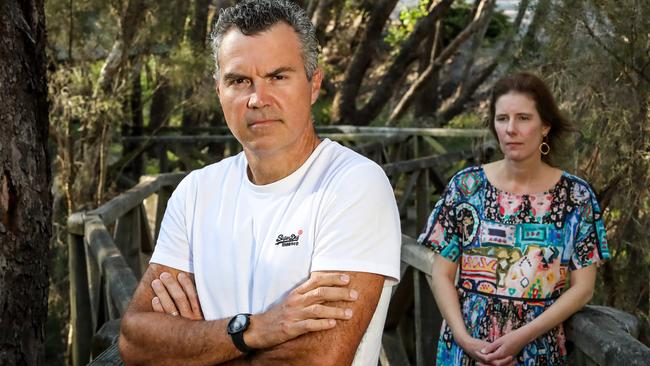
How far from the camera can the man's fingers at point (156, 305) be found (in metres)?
2.26

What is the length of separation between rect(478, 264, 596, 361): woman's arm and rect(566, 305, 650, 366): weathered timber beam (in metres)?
0.04

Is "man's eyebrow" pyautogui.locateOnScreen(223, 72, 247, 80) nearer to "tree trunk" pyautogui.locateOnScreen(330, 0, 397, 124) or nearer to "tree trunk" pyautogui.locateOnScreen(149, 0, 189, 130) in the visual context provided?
"tree trunk" pyautogui.locateOnScreen(149, 0, 189, 130)

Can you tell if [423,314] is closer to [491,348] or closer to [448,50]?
[491,348]

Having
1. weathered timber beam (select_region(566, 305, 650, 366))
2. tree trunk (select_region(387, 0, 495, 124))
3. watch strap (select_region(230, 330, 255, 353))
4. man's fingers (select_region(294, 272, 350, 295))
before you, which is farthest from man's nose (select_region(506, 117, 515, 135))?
tree trunk (select_region(387, 0, 495, 124))

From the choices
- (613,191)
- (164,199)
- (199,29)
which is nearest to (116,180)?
(199,29)

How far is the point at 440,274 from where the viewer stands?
3.12 meters

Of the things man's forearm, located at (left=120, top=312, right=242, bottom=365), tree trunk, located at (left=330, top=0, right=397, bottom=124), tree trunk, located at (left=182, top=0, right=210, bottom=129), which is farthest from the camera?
tree trunk, located at (left=330, top=0, right=397, bottom=124)

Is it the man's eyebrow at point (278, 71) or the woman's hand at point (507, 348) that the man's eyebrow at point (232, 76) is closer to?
the man's eyebrow at point (278, 71)

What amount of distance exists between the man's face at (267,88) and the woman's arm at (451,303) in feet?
3.38

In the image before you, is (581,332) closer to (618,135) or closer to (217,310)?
(217,310)

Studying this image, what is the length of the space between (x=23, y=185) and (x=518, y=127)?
1.58 m

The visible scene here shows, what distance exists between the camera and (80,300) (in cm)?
459

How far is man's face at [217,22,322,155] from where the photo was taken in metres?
2.21

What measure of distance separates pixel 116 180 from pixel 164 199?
4.77 meters
